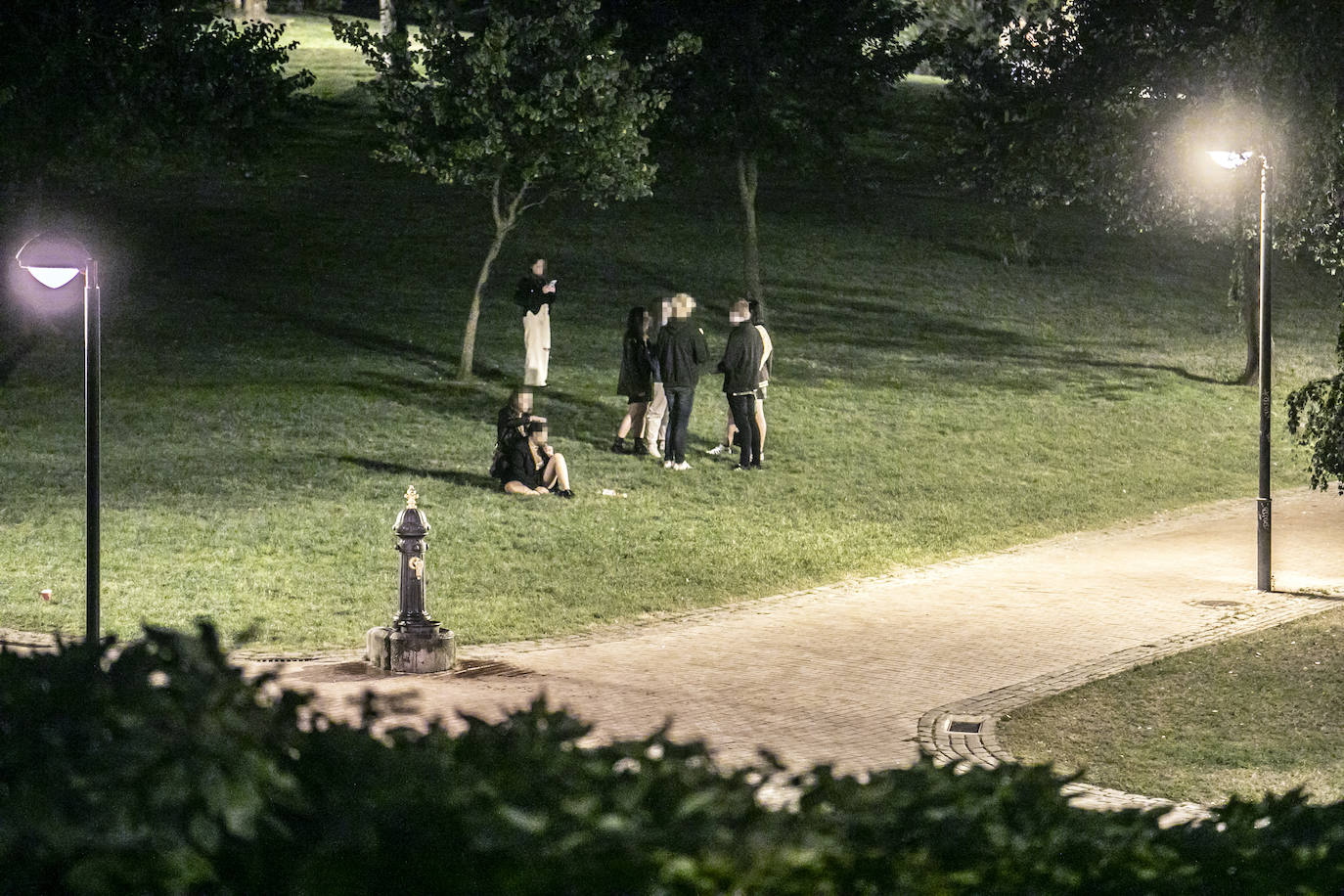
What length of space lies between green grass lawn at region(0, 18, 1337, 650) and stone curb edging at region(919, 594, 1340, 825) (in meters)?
Result: 3.43

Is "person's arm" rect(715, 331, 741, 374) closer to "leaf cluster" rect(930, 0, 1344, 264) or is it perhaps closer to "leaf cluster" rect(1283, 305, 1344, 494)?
"leaf cluster" rect(930, 0, 1344, 264)

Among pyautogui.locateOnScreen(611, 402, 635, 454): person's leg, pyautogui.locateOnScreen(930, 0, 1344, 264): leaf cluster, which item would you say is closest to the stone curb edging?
pyautogui.locateOnScreen(930, 0, 1344, 264): leaf cluster

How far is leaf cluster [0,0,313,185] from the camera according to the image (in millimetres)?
→ 23922

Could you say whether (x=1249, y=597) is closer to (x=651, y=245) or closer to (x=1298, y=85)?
(x=1298, y=85)

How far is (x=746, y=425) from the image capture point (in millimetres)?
19656

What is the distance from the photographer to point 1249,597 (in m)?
14.4

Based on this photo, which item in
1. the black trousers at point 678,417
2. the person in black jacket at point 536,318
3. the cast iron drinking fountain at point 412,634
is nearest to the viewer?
the cast iron drinking fountain at point 412,634

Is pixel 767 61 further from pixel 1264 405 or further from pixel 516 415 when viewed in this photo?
pixel 1264 405

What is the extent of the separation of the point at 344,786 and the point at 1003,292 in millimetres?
34006

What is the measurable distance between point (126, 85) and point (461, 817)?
23.5 meters

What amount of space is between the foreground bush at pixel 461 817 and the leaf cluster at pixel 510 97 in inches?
771

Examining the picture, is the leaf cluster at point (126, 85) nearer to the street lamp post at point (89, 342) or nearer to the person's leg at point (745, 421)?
the person's leg at point (745, 421)

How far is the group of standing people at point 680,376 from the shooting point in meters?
19.1

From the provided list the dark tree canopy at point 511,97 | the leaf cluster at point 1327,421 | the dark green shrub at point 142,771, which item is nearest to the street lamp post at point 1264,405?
the leaf cluster at point 1327,421
